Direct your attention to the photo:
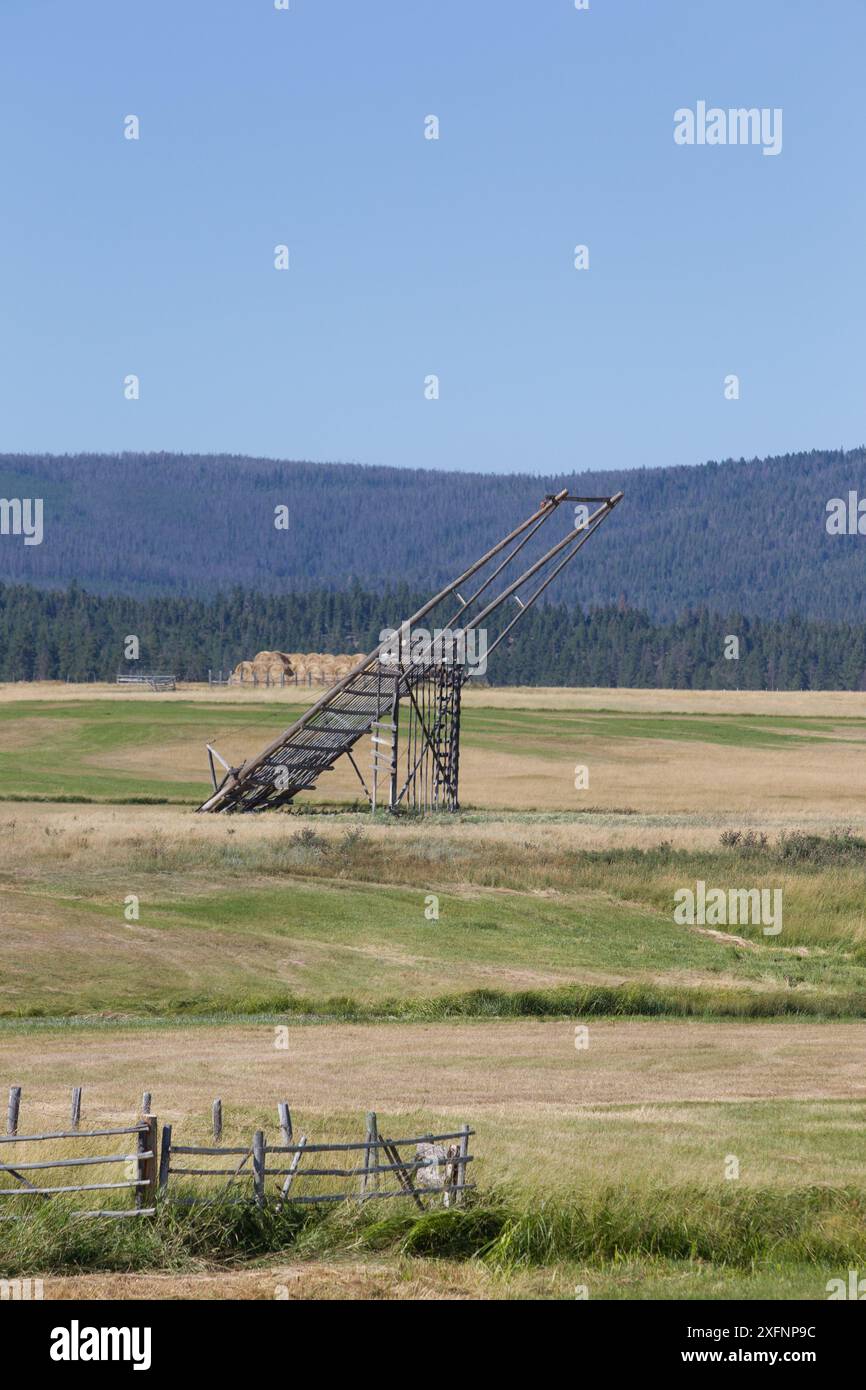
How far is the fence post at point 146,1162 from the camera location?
1939 cm

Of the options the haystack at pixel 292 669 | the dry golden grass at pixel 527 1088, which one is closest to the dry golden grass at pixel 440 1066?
the dry golden grass at pixel 527 1088

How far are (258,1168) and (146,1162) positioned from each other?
1.20 meters

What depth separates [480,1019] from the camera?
38.7 metres

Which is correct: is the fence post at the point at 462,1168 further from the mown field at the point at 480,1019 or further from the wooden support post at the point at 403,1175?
the wooden support post at the point at 403,1175

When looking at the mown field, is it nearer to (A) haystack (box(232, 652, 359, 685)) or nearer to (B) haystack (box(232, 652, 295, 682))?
(A) haystack (box(232, 652, 359, 685))

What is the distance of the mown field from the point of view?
19.2 metres

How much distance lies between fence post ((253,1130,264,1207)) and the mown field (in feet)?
1.20

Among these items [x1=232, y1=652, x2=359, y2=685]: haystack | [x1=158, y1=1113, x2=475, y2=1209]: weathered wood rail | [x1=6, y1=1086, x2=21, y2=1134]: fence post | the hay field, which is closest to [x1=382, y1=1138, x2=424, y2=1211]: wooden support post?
[x1=158, y1=1113, x2=475, y2=1209]: weathered wood rail

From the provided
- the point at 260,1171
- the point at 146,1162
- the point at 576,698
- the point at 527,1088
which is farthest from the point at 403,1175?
the point at 576,698

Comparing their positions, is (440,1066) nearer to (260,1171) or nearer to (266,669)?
(260,1171)

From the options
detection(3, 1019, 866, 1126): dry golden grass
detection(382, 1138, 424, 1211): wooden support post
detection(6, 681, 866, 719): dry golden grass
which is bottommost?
detection(3, 1019, 866, 1126): dry golden grass

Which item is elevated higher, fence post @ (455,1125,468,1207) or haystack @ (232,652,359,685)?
→ haystack @ (232,652,359,685)

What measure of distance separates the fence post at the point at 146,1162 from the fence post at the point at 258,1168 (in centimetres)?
108

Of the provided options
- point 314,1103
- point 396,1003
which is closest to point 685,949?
point 396,1003
